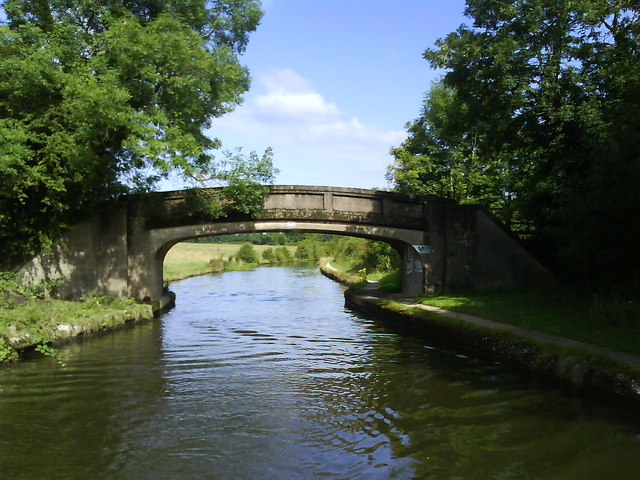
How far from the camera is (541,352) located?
31.9 ft

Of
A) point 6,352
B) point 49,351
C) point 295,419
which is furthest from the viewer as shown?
point 6,352

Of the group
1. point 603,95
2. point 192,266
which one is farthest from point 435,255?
point 192,266

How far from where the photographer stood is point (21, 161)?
14.0 meters

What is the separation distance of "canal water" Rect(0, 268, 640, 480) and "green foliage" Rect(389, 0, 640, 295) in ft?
14.4

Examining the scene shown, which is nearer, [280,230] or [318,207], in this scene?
[280,230]

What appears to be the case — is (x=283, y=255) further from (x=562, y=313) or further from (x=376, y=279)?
(x=562, y=313)

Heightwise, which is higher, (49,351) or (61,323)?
(61,323)

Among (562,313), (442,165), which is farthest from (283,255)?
(562,313)

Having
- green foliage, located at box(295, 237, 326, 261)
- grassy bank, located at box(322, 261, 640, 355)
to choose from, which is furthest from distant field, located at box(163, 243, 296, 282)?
grassy bank, located at box(322, 261, 640, 355)

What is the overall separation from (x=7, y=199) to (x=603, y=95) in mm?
17556

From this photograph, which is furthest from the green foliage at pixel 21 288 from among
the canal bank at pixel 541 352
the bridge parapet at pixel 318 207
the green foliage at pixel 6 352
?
→ the canal bank at pixel 541 352

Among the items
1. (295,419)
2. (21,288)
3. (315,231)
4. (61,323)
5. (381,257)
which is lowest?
(295,419)

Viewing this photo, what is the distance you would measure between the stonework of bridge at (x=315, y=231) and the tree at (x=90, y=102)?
3.77ft

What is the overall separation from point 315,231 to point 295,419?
12.8 meters
